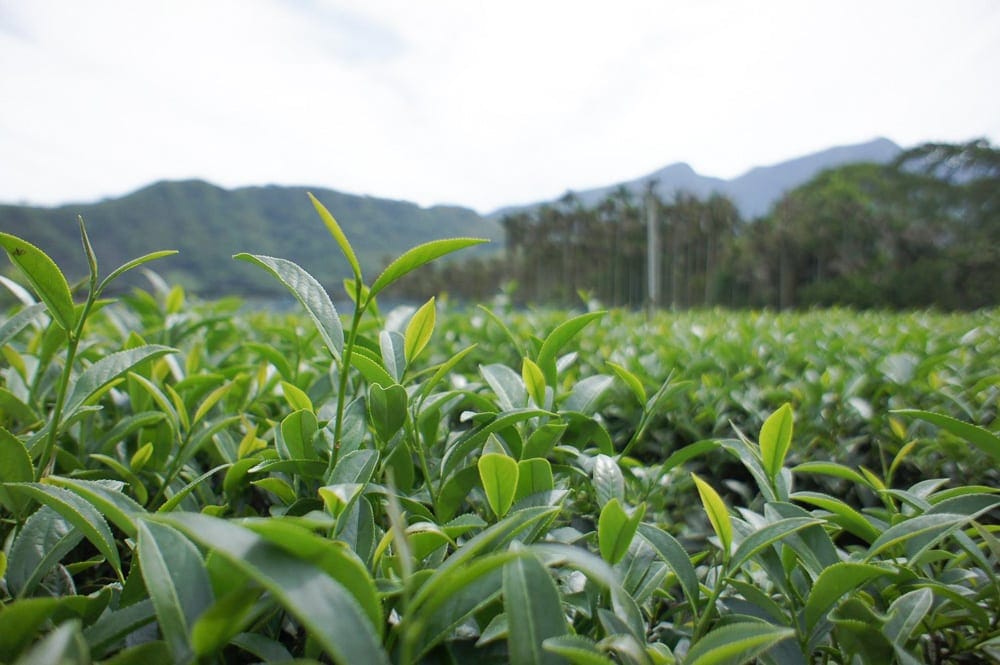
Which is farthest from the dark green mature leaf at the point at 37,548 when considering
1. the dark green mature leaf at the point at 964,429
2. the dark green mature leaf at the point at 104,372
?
the dark green mature leaf at the point at 964,429

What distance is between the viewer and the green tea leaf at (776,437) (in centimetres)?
71

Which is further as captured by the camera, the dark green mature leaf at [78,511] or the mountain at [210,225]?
the mountain at [210,225]

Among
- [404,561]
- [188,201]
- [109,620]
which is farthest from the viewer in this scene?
[188,201]

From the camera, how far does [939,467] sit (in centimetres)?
125

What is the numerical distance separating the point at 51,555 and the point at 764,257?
41.6 metres

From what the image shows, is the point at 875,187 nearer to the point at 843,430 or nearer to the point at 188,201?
the point at 188,201

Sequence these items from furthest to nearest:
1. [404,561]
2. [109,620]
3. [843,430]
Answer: [843,430] < [109,620] < [404,561]

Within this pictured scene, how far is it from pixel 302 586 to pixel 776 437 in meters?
0.58

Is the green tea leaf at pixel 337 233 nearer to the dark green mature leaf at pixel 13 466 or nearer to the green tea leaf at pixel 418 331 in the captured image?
the green tea leaf at pixel 418 331

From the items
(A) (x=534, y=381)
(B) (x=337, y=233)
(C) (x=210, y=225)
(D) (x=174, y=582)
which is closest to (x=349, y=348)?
(B) (x=337, y=233)

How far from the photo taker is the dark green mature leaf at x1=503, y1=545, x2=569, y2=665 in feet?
1.34

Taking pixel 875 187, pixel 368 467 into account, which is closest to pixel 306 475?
pixel 368 467

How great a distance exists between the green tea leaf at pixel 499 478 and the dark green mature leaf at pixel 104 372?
0.37m

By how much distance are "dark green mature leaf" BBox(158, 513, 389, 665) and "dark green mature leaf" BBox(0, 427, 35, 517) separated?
14.8 inches
